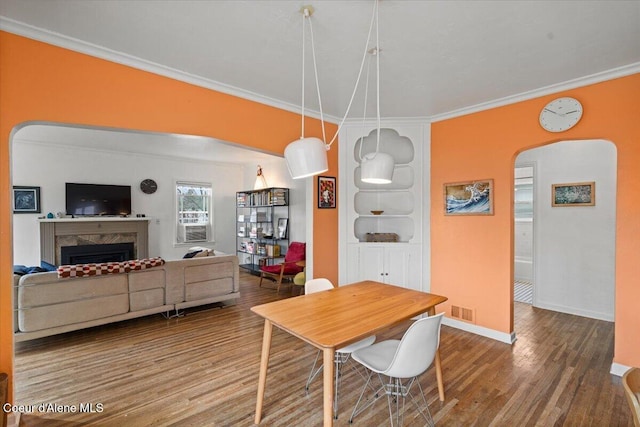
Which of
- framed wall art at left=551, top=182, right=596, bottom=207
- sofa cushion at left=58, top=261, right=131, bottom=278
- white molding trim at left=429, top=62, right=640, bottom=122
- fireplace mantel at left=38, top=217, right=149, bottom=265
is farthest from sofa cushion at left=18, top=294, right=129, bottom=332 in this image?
framed wall art at left=551, top=182, right=596, bottom=207

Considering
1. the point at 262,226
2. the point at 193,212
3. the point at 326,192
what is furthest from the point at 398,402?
the point at 193,212

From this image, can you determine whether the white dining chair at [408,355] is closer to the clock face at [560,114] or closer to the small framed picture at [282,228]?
the clock face at [560,114]

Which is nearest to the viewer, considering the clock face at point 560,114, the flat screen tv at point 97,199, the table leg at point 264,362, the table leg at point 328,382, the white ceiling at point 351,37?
the table leg at point 328,382

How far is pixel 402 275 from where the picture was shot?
12.6 ft

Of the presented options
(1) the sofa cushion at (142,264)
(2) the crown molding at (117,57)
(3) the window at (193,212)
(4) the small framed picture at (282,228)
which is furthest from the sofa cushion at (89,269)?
(3) the window at (193,212)

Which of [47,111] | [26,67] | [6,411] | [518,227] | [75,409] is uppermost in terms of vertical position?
[26,67]

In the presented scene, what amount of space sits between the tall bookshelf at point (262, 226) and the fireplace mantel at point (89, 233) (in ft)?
6.69

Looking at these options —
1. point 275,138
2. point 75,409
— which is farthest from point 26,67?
point 75,409

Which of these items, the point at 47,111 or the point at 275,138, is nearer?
the point at 47,111

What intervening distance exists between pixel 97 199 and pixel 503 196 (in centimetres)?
667

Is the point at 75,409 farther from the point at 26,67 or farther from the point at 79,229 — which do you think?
the point at 79,229

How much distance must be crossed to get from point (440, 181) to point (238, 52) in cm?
273

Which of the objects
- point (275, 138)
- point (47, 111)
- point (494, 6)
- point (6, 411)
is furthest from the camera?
point (275, 138)

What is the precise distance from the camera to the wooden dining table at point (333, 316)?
1476 mm
